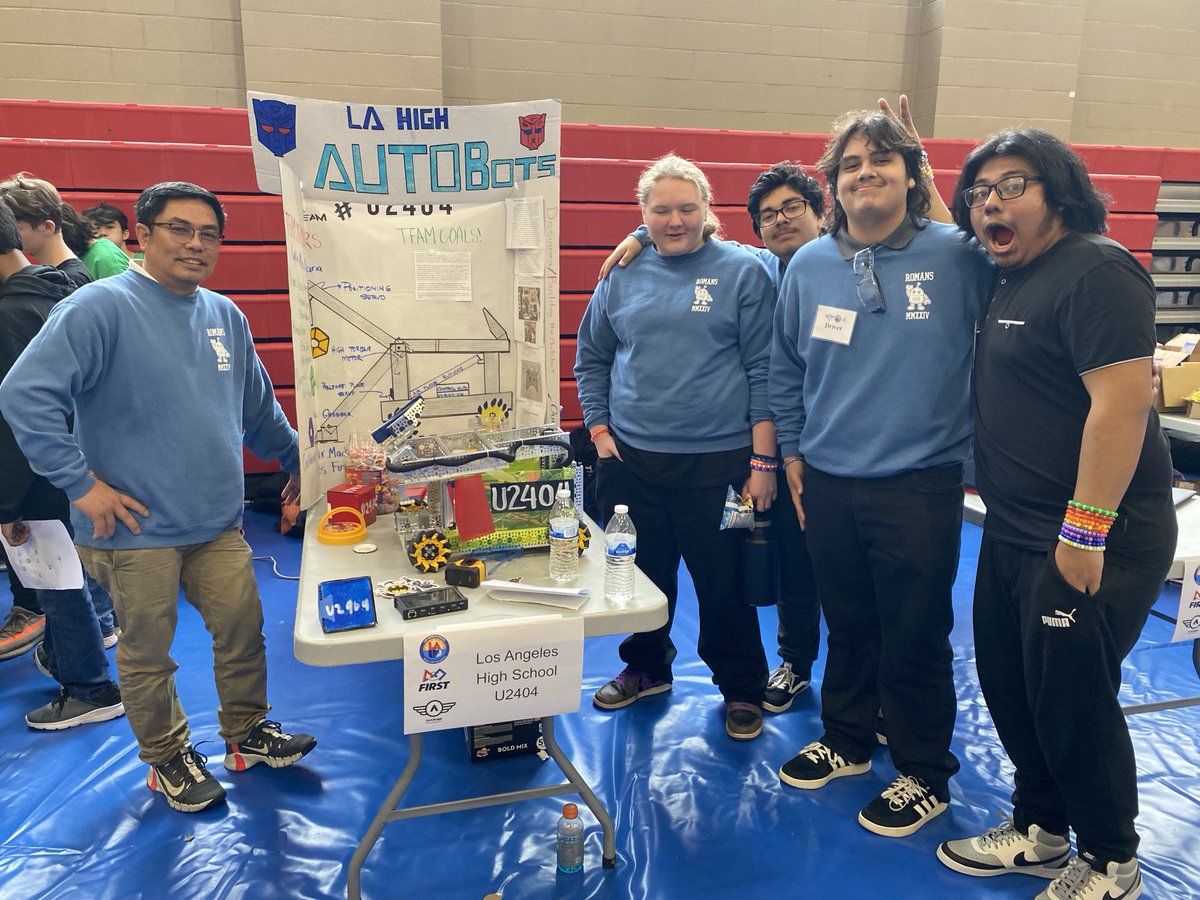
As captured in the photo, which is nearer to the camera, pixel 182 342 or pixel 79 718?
pixel 182 342

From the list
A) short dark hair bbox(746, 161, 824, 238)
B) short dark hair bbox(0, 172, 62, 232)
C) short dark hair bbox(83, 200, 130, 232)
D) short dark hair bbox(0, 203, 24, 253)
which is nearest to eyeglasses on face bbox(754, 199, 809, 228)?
short dark hair bbox(746, 161, 824, 238)

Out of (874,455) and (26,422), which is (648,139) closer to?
(874,455)

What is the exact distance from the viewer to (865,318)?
192cm

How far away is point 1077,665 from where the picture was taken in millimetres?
1622

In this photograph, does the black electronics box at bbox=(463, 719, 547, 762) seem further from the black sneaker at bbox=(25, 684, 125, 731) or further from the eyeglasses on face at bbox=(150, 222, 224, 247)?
the eyeglasses on face at bbox=(150, 222, 224, 247)

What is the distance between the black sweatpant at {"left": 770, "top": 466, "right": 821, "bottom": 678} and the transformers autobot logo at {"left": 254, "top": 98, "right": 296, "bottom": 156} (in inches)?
72.3

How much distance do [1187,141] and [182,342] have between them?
8.07 m

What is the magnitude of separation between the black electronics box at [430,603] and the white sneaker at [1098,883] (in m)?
1.47

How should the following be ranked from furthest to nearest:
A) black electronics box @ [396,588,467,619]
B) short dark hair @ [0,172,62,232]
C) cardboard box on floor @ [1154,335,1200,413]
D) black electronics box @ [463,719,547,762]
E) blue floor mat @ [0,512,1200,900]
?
cardboard box on floor @ [1154,335,1200,413], short dark hair @ [0,172,62,232], black electronics box @ [463,719,547,762], blue floor mat @ [0,512,1200,900], black electronics box @ [396,588,467,619]

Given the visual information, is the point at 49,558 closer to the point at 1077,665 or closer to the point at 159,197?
the point at 159,197

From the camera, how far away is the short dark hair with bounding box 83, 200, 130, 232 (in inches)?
150

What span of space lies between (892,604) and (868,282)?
80 cm

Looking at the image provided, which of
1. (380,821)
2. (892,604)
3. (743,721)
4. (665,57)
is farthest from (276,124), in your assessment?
(665,57)

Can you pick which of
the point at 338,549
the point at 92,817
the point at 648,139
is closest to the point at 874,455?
the point at 338,549
